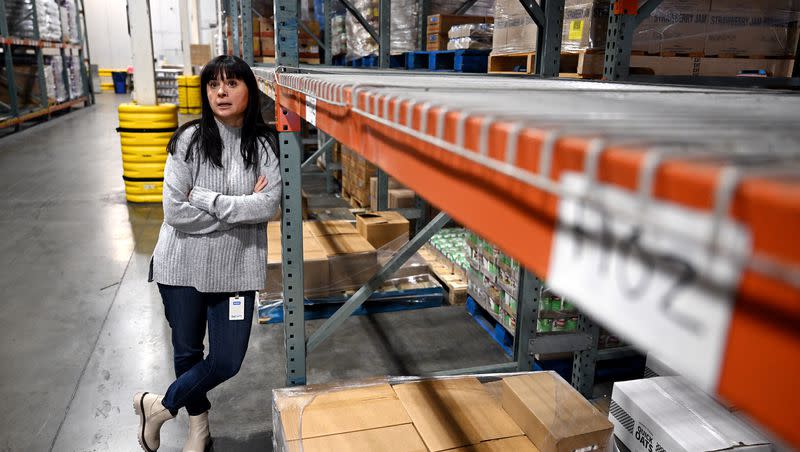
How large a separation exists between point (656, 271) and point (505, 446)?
Result: 6.50 feet

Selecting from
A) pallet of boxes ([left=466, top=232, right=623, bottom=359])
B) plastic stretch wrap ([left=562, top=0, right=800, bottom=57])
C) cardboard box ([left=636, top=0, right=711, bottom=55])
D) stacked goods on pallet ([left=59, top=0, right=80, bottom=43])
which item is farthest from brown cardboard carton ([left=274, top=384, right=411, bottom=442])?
stacked goods on pallet ([left=59, top=0, right=80, bottom=43])

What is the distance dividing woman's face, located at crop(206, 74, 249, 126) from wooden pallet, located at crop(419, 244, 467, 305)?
279cm

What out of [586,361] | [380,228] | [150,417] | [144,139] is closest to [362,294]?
[150,417]

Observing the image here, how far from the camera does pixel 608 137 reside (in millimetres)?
559

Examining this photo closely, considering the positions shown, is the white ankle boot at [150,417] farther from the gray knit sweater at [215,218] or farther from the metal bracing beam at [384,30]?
the metal bracing beam at [384,30]

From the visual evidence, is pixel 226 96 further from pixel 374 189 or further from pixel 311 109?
pixel 374 189

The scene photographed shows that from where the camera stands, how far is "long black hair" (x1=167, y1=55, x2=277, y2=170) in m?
2.53

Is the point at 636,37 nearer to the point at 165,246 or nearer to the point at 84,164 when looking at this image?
the point at 165,246

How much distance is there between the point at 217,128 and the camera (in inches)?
102

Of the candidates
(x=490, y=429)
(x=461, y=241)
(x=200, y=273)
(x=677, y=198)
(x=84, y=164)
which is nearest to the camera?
(x=677, y=198)

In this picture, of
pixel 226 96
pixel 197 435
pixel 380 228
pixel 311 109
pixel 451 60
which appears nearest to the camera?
pixel 311 109

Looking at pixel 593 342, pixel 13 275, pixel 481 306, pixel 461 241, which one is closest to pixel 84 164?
pixel 13 275

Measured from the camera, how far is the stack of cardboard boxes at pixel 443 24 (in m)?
5.55

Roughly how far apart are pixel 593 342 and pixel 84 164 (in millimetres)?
9444
